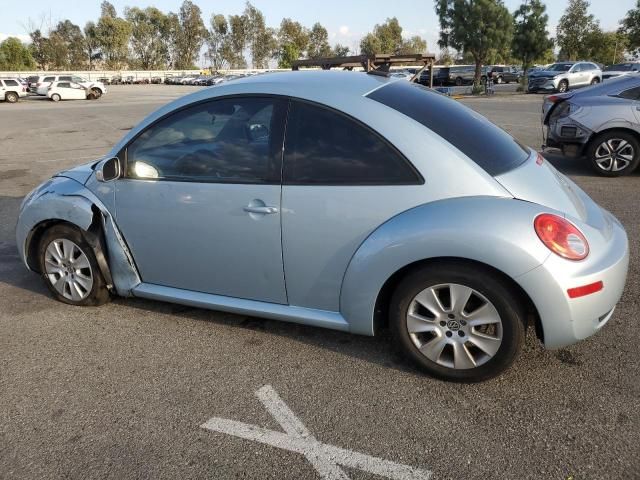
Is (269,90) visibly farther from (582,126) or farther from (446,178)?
(582,126)

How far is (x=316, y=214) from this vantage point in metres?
2.81

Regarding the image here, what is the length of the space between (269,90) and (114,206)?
52.6 inches

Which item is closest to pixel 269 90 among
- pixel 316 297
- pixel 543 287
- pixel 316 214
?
pixel 316 214

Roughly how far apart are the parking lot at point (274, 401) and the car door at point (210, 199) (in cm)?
42

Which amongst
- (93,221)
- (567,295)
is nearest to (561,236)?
(567,295)

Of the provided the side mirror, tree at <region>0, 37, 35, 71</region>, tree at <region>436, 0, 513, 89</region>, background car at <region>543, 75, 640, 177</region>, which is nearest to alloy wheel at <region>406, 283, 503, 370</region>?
the side mirror

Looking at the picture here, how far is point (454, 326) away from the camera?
268 centimetres

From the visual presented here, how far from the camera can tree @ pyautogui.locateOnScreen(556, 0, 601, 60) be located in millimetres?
53438

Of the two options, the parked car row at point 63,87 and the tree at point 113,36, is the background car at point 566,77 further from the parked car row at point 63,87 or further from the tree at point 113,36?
the tree at point 113,36

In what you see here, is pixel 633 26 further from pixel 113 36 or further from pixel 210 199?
pixel 113 36

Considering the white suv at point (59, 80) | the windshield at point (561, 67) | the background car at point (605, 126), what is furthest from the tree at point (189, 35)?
the background car at point (605, 126)

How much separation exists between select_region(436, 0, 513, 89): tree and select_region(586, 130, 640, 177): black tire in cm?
3399

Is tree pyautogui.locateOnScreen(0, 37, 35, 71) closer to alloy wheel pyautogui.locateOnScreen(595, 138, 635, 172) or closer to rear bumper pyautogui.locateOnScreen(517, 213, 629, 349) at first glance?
alloy wheel pyautogui.locateOnScreen(595, 138, 635, 172)

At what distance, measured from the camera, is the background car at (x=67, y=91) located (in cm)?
3694
